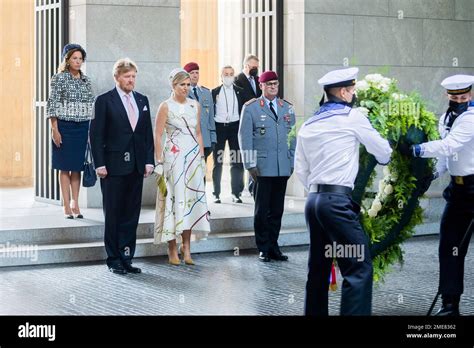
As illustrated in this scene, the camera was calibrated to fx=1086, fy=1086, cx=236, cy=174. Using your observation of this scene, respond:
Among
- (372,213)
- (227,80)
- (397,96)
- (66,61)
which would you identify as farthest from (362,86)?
(227,80)

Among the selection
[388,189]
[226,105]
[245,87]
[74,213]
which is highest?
[245,87]

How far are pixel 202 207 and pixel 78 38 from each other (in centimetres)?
356

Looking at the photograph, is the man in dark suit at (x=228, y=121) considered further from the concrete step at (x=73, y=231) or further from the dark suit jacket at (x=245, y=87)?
the concrete step at (x=73, y=231)

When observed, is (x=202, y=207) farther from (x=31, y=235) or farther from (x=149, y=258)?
(x=31, y=235)

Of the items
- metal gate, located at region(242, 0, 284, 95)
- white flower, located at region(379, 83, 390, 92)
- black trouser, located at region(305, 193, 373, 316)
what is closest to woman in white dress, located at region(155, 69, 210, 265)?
white flower, located at region(379, 83, 390, 92)

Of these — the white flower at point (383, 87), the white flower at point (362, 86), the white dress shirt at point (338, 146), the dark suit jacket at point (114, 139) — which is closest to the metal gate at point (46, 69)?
the dark suit jacket at point (114, 139)

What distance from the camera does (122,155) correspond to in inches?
432

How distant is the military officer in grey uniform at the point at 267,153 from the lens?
11.7 meters

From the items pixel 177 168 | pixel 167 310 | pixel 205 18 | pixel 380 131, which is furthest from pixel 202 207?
pixel 205 18

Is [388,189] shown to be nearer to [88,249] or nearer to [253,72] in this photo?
[88,249]

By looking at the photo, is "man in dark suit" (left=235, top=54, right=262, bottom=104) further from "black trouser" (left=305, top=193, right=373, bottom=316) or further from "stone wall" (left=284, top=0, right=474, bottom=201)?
"black trouser" (left=305, top=193, right=373, bottom=316)

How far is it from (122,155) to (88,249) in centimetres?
146

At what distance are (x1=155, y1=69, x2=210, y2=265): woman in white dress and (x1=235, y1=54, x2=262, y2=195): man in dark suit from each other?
124 inches

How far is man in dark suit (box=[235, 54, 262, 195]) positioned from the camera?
14672 mm
